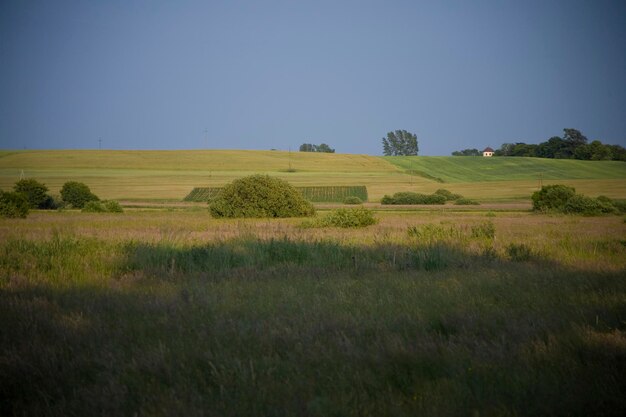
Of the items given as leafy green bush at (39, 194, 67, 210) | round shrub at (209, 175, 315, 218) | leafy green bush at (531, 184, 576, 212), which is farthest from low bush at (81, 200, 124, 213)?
leafy green bush at (531, 184, 576, 212)

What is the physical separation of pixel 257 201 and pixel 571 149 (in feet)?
429

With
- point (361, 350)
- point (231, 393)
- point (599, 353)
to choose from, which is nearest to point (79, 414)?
point (231, 393)

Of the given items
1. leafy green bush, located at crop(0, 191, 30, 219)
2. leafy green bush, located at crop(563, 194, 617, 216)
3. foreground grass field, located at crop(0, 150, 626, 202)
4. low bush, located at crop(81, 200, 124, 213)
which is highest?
foreground grass field, located at crop(0, 150, 626, 202)

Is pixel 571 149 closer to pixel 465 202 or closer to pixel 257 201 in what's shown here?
pixel 465 202

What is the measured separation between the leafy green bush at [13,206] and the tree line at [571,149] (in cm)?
13095

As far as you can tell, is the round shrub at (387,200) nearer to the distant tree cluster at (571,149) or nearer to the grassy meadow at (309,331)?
the grassy meadow at (309,331)

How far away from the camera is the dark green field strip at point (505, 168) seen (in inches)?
3952

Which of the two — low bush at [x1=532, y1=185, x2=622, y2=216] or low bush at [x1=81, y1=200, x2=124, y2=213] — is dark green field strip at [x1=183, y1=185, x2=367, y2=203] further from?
low bush at [x1=532, y1=185, x2=622, y2=216]

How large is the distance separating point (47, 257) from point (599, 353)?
9871mm

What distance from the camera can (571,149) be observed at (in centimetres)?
13800

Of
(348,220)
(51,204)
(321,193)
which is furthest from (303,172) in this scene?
(348,220)

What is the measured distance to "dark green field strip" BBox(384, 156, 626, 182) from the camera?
10038 centimetres

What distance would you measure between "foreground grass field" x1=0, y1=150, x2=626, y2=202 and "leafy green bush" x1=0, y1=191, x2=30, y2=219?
33765 mm

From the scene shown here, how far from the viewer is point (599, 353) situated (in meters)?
4.53
